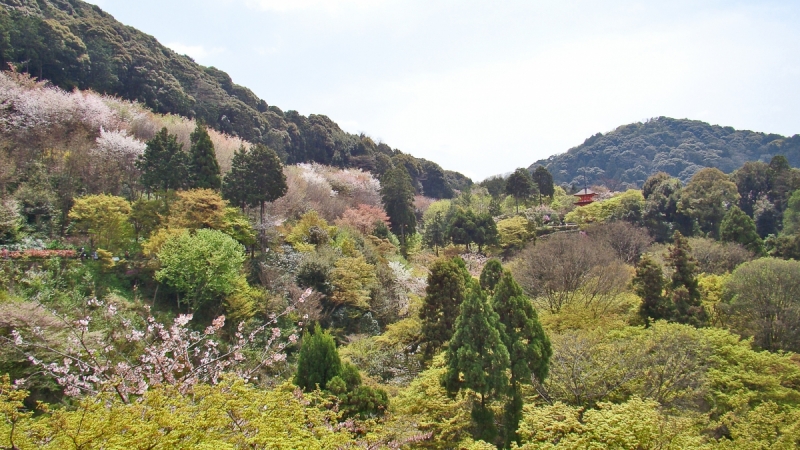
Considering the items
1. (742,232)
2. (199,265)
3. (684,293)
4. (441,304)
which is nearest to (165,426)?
(441,304)

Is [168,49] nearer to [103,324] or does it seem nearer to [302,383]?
[103,324]

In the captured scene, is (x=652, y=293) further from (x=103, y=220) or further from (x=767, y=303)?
(x=103, y=220)

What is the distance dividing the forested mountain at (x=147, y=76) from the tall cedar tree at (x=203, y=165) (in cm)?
1556

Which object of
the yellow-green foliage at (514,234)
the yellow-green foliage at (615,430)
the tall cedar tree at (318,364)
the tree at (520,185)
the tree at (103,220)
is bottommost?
the tall cedar tree at (318,364)

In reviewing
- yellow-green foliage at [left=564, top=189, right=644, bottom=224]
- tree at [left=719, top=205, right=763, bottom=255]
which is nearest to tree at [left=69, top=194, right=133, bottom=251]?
tree at [left=719, top=205, right=763, bottom=255]

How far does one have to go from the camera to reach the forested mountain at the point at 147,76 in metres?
29.3

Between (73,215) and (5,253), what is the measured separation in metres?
2.33

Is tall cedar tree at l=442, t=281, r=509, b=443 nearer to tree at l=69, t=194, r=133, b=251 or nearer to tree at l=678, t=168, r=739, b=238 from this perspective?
tree at l=69, t=194, r=133, b=251

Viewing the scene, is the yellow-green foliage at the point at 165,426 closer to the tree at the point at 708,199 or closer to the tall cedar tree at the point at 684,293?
the tall cedar tree at the point at 684,293

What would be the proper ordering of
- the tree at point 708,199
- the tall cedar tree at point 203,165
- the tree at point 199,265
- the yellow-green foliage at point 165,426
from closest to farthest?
the yellow-green foliage at point 165,426 < the tree at point 199,265 < the tall cedar tree at point 203,165 < the tree at point 708,199

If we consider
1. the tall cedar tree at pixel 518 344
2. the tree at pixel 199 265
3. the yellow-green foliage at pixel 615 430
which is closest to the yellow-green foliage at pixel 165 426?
the yellow-green foliage at pixel 615 430

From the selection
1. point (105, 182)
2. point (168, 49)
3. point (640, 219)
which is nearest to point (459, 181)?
point (640, 219)

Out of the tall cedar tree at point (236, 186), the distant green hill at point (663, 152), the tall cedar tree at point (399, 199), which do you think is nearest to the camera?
the tall cedar tree at point (236, 186)

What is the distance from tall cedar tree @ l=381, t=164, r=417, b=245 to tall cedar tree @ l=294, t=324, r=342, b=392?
2180 centimetres
